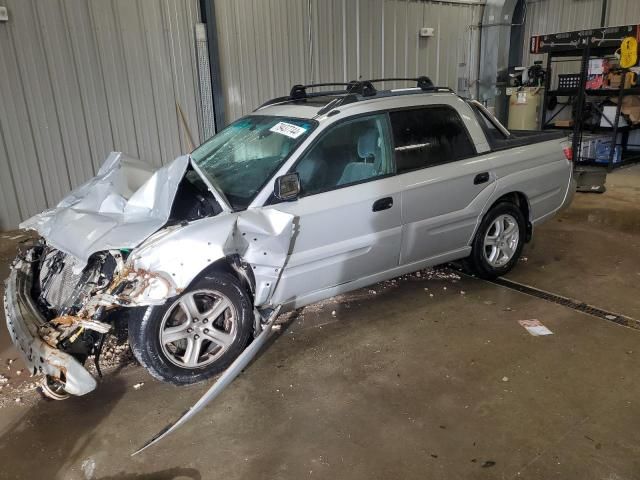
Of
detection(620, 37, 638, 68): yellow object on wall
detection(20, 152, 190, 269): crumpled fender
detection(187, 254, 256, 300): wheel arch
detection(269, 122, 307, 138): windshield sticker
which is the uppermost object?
detection(620, 37, 638, 68): yellow object on wall

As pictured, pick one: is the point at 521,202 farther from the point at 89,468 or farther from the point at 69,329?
the point at 89,468

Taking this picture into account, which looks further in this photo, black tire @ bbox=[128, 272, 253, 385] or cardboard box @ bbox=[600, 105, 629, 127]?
cardboard box @ bbox=[600, 105, 629, 127]

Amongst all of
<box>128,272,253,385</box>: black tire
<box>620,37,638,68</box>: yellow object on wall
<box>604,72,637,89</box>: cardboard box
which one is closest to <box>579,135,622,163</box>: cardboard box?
<box>604,72,637,89</box>: cardboard box

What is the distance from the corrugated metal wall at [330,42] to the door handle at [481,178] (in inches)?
197

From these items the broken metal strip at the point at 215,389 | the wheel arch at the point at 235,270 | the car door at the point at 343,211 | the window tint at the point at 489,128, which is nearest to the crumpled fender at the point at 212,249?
the wheel arch at the point at 235,270

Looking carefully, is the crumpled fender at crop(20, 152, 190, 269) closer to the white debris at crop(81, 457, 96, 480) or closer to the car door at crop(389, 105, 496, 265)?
the white debris at crop(81, 457, 96, 480)

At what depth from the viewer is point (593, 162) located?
976 centimetres

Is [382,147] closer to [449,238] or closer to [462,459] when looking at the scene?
[449,238]

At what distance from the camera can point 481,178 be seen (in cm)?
409

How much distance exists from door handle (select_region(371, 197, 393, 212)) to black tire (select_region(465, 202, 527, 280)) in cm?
111

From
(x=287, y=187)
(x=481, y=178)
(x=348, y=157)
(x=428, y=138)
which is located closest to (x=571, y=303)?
(x=481, y=178)

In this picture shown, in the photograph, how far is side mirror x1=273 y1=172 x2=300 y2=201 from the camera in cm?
308

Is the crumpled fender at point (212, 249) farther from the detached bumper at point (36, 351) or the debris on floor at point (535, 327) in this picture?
the debris on floor at point (535, 327)

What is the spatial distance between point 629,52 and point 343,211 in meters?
7.62
